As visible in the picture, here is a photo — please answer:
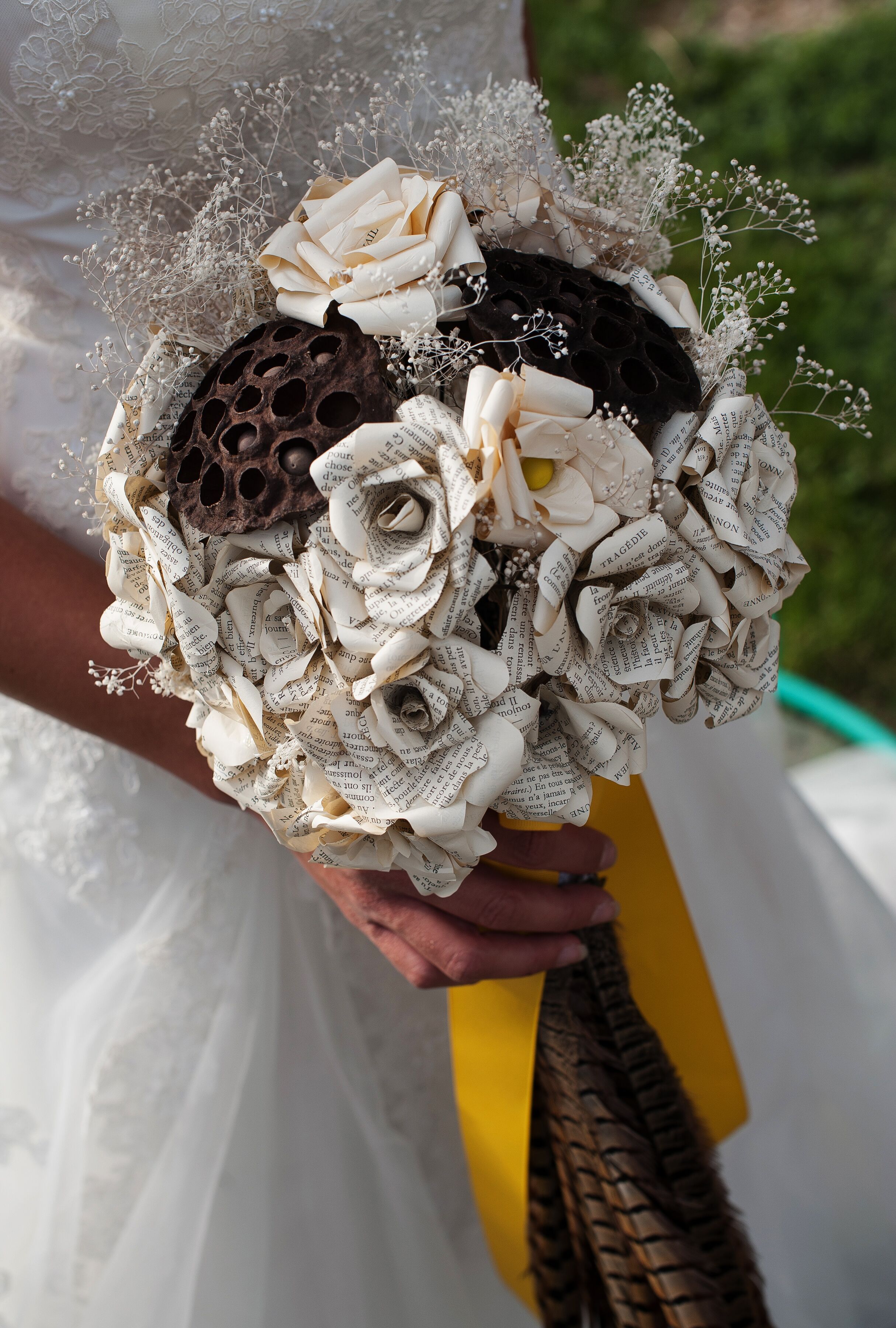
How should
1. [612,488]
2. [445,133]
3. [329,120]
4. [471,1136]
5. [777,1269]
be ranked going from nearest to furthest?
[612,488]
[445,133]
[329,120]
[471,1136]
[777,1269]

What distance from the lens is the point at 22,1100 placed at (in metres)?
1.02

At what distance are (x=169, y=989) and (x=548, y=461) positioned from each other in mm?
710

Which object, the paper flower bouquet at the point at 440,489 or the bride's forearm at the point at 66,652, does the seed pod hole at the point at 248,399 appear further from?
the bride's forearm at the point at 66,652

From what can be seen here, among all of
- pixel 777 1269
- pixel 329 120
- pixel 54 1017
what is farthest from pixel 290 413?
pixel 777 1269

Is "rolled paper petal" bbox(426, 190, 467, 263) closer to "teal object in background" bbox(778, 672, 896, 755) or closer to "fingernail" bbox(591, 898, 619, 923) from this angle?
"fingernail" bbox(591, 898, 619, 923)

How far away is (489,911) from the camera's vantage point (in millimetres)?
814

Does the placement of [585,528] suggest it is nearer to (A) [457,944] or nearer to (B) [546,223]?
(B) [546,223]

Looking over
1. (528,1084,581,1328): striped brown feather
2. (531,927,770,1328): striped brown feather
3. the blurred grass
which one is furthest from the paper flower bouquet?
the blurred grass

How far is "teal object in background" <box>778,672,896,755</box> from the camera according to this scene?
2.07 meters

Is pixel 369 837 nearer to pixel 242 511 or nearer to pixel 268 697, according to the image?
pixel 268 697

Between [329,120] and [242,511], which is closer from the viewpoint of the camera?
[242,511]

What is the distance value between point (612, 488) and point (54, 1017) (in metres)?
0.82

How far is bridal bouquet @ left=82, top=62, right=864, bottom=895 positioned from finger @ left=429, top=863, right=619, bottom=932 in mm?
146

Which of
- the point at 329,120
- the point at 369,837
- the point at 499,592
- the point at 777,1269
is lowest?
the point at 777,1269
